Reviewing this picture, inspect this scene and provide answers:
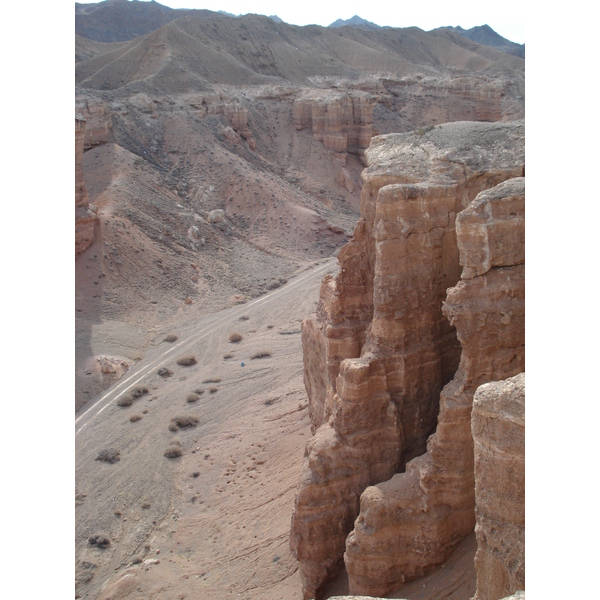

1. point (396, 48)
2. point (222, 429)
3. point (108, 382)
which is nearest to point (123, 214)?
point (108, 382)

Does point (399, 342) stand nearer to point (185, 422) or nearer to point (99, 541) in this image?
point (99, 541)

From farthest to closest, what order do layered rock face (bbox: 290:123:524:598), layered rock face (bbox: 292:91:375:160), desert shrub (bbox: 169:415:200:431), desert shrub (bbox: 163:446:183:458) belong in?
layered rock face (bbox: 292:91:375:160) < desert shrub (bbox: 169:415:200:431) < desert shrub (bbox: 163:446:183:458) < layered rock face (bbox: 290:123:524:598)

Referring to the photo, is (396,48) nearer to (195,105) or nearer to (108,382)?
(195,105)

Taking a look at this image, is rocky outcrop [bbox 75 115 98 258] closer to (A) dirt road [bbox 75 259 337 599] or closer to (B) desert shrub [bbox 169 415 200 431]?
(A) dirt road [bbox 75 259 337 599]

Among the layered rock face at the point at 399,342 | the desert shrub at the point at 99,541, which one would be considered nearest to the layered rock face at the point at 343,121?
the desert shrub at the point at 99,541

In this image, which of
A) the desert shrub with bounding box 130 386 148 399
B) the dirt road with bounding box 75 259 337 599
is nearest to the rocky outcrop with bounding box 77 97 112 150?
the dirt road with bounding box 75 259 337 599

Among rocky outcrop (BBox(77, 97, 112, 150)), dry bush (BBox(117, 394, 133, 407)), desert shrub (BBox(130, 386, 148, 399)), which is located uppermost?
rocky outcrop (BBox(77, 97, 112, 150))

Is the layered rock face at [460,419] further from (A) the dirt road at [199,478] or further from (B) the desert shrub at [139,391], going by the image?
(B) the desert shrub at [139,391]
